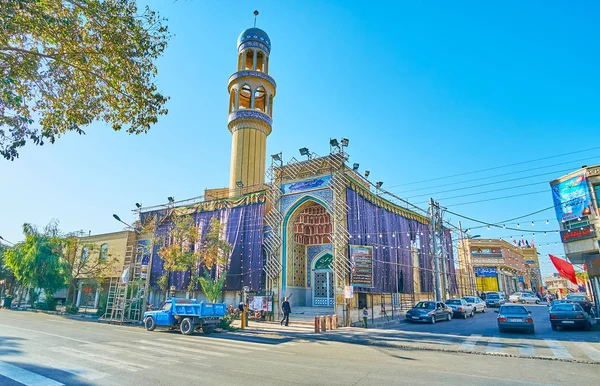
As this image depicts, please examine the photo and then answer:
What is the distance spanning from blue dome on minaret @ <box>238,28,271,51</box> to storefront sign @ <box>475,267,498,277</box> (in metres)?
43.9

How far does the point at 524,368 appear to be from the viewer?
823 cm

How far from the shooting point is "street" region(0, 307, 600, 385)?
6.76m

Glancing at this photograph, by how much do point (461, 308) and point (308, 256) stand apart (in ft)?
36.5

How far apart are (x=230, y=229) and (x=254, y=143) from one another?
342 inches

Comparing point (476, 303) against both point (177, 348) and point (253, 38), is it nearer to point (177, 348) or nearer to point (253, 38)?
point (177, 348)

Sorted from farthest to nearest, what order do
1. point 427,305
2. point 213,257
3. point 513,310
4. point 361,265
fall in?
point 213,257, point 361,265, point 427,305, point 513,310

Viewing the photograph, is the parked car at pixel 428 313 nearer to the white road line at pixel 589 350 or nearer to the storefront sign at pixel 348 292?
the storefront sign at pixel 348 292

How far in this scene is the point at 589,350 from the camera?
34.8 ft

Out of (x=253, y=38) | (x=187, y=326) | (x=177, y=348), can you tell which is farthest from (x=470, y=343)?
(x=253, y=38)

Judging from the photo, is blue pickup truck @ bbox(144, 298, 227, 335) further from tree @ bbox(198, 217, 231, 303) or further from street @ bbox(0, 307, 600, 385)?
tree @ bbox(198, 217, 231, 303)

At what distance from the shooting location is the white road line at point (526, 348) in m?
10.2

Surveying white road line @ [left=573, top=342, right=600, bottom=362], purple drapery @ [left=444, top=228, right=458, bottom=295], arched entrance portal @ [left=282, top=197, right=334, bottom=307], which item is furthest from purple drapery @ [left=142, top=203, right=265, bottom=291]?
purple drapery @ [left=444, top=228, right=458, bottom=295]

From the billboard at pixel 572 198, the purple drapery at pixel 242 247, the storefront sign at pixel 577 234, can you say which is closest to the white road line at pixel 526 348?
the storefront sign at pixel 577 234

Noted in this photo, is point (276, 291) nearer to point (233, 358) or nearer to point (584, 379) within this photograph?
point (233, 358)
